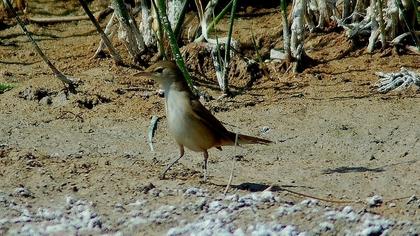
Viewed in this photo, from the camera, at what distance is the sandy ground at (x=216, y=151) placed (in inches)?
270

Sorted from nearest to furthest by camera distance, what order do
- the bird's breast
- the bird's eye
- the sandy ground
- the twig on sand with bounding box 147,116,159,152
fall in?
the sandy ground
the bird's breast
the bird's eye
the twig on sand with bounding box 147,116,159,152

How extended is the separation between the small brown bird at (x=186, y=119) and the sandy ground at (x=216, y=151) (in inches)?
10.1

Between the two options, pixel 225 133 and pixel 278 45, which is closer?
pixel 225 133

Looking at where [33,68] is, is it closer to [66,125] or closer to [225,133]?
[66,125]

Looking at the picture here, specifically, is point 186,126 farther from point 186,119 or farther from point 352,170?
point 352,170

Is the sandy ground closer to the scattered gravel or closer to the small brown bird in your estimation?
the scattered gravel

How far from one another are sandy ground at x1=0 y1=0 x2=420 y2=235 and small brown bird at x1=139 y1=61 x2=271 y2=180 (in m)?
0.26

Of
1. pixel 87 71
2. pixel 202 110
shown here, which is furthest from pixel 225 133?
pixel 87 71

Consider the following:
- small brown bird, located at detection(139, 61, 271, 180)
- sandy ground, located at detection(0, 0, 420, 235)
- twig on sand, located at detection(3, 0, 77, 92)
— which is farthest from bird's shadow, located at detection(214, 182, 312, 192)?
twig on sand, located at detection(3, 0, 77, 92)

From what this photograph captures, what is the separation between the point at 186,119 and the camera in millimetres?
7469

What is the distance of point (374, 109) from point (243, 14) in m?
2.68

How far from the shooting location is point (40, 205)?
713 centimetres

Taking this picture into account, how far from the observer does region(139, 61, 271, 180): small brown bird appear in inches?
294

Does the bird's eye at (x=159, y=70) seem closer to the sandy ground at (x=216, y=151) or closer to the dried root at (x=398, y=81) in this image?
the sandy ground at (x=216, y=151)
